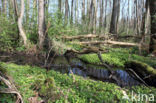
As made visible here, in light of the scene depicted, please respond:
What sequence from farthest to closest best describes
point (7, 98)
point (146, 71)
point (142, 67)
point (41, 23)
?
point (41, 23) → point (142, 67) → point (146, 71) → point (7, 98)

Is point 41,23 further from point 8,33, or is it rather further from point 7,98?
point 7,98

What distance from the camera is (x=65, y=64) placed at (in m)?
6.44

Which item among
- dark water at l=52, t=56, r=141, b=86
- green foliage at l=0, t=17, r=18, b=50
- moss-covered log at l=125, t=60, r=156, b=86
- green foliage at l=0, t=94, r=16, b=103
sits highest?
green foliage at l=0, t=17, r=18, b=50

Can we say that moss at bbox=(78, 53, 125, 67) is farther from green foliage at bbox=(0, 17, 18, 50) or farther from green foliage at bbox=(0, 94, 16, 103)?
green foliage at bbox=(0, 17, 18, 50)

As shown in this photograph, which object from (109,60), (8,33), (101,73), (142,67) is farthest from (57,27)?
(142,67)

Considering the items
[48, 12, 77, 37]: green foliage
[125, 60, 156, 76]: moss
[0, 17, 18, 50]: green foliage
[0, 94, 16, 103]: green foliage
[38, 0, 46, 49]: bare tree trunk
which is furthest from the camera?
[48, 12, 77, 37]: green foliage

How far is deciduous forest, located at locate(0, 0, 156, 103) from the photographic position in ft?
8.43

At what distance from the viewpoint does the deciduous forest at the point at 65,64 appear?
257 cm

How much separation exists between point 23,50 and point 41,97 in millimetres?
6789

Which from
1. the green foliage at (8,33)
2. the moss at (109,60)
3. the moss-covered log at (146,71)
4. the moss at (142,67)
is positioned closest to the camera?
the moss-covered log at (146,71)

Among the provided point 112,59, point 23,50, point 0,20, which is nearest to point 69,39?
point 23,50

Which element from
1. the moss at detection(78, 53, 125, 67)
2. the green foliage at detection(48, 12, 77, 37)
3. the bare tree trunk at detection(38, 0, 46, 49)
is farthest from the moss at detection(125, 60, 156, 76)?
the bare tree trunk at detection(38, 0, 46, 49)

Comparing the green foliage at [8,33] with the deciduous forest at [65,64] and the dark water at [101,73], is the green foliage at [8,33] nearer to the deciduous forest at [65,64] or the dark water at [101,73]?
the deciduous forest at [65,64]

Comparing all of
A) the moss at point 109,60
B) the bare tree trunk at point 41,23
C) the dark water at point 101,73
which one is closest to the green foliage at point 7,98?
the dark water at point 101,73
